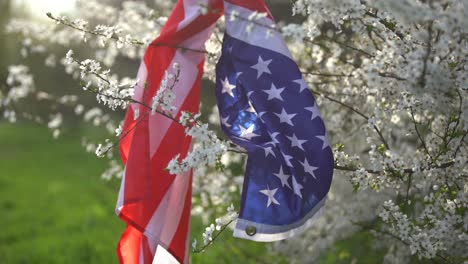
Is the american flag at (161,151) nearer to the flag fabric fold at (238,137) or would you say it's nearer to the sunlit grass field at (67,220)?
→ the flag fabric fold at (238,137)

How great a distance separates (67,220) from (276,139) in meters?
4.82

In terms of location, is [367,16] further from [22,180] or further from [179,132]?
[22,180]

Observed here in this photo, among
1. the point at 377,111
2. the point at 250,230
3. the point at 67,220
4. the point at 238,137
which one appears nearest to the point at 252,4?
the point at 238,137

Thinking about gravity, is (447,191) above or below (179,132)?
below

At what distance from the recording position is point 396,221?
271 centimetres

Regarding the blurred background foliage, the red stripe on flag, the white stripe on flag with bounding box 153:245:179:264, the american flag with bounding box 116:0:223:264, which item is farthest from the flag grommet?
Result: the blurred background foliage

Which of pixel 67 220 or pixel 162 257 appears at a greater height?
pixel 162 257

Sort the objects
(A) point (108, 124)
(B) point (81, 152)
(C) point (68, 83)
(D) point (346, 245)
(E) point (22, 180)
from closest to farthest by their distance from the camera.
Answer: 1. (A) point (108, 124)
2. (D) point (346, 245)
3. (E) point (22, 180)
4. (B) point (81, 152)
5. (C) point (68, 83)

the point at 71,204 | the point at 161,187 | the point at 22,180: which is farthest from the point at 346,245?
the point at 22,180

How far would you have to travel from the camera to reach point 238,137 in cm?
272

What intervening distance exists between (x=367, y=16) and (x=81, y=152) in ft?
33.9

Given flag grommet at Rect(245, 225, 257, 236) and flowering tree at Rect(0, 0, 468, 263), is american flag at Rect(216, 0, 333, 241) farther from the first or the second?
flowering tree at Rect(0, 0, 468, 263)

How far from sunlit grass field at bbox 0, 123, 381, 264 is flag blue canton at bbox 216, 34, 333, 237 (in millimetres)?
1598

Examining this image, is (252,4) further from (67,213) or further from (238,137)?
(67,213)
